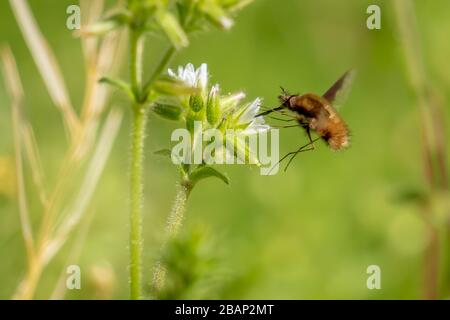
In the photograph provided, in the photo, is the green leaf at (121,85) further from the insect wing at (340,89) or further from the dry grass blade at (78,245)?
the dry grass blade at (78,245)

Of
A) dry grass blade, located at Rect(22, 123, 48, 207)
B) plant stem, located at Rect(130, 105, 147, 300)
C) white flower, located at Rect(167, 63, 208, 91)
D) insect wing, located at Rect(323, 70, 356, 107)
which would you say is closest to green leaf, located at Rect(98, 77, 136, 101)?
plant stem, located at Rect(130, 105, 147, 300)

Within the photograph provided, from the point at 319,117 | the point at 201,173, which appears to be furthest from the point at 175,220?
the point at 319,117

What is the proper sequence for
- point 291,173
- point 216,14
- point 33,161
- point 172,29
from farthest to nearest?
point 291,173
point 33,161
point 216,14
point 172,29

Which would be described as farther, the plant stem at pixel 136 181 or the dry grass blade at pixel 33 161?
the dry grass blade at pixel 33 161

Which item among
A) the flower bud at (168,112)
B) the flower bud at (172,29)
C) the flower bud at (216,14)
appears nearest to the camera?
the flower bud at (172,29)

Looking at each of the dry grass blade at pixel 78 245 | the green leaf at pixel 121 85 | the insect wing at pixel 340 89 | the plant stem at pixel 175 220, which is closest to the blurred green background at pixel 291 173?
the dry grass blade at pixel 78 245

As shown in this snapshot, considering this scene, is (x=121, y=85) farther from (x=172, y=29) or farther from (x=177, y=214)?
(x=177, y=214)

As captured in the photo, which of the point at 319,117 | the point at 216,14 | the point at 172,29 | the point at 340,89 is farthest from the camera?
the point at 340,89

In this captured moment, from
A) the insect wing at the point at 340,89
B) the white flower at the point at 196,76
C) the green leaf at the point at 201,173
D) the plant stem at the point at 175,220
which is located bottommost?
the plant stem at the point at 175,220
